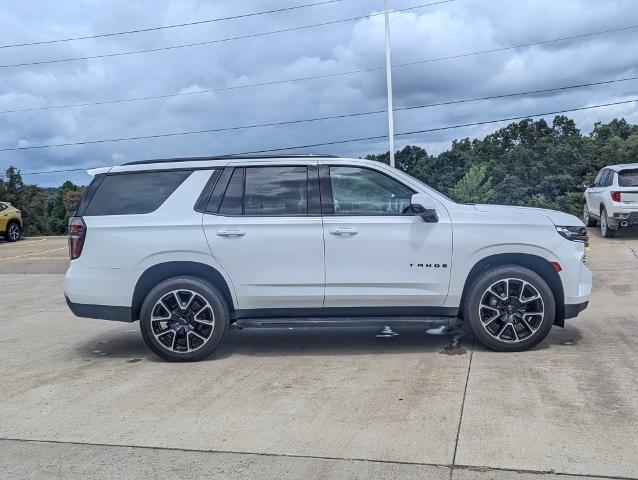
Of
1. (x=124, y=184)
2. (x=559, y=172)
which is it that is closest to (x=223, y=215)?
(x=124, y=184)

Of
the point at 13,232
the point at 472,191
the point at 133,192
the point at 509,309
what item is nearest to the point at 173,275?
the point at 133,192

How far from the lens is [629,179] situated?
1402 cm

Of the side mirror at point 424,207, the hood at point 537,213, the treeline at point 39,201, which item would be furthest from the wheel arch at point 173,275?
the treeline at point 39,201

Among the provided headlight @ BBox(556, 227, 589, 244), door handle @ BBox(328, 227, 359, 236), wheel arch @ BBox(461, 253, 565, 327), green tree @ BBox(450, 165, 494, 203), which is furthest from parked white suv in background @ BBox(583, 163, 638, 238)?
door handle @ BBox(328, 227, 359, 236)

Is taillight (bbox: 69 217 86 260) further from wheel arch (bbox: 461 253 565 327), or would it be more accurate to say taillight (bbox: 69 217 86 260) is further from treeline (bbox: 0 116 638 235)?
treeline (bbox: 0 116 638 235)

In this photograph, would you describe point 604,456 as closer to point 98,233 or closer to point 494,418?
point 494,418

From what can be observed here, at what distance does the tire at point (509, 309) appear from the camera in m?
6.10

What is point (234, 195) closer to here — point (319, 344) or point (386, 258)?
point (386, 258)

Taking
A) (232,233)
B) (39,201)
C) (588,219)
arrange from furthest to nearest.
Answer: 1. (39,201)
2. (588,219)
3. (232,233)

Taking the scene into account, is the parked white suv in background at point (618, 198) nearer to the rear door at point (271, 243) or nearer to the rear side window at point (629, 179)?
the rear side window at point (629, 179)

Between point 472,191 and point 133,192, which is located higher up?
point 133,192

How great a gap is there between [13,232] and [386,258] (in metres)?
22.1

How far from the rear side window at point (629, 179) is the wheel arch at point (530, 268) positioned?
8939 mm

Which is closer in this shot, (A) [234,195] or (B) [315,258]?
(B) [315,258]
